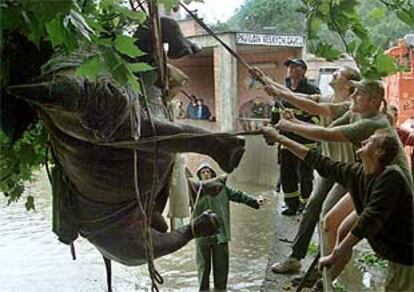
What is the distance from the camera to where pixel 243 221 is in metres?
6.43

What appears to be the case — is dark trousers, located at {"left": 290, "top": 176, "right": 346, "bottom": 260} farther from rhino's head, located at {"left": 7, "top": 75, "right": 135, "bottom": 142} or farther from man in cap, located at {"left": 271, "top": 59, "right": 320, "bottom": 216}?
rhino's head, located at {"left": 7, "top": 75, "right": 135, "bottom": 142}

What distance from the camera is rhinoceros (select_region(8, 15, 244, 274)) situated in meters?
1.46

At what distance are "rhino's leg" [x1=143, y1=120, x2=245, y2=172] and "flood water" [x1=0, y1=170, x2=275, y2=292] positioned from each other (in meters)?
2.94

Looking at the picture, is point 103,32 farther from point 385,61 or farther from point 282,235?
point 282,235

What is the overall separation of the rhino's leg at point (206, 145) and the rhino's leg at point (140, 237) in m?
0.24

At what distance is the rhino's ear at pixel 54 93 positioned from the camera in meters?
1.39

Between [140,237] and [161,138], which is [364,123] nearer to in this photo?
[140,237]

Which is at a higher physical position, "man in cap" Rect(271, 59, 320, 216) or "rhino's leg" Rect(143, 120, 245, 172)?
"rhino's leg" Rect(143, 120, 245, 172)

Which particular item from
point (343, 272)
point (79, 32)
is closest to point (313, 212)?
point (343, 272)

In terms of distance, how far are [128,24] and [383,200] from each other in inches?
44.0

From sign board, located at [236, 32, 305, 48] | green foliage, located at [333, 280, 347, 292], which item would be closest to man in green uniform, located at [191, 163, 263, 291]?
green foliage, located at [333, 280, 347, 292]

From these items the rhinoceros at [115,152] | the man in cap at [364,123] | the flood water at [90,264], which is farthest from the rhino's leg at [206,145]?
the flood water at [90,264]

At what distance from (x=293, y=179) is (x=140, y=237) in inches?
136

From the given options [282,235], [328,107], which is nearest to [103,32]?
[328,107]
